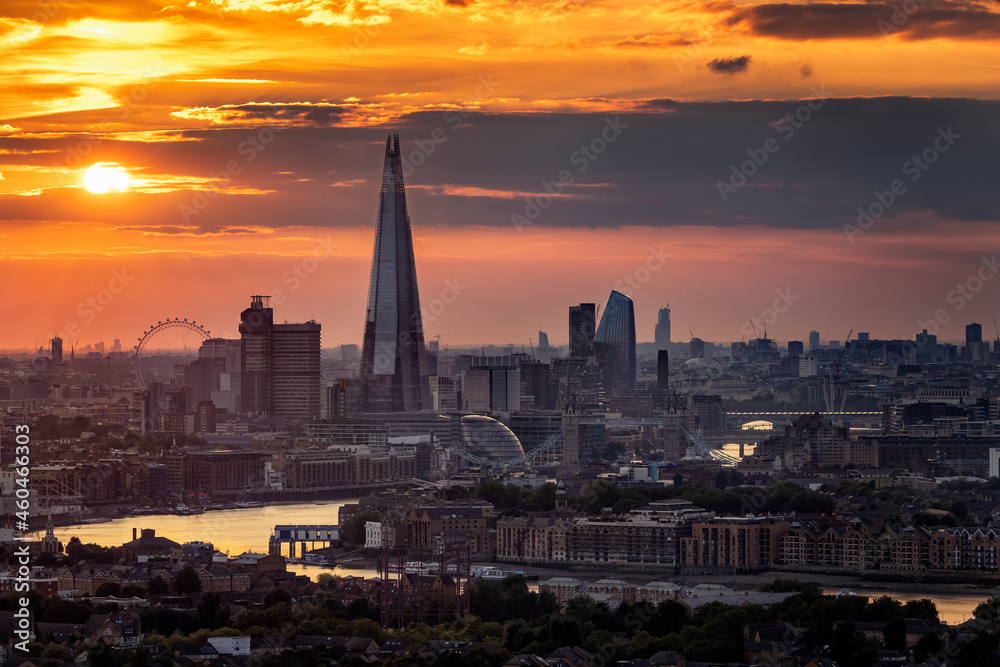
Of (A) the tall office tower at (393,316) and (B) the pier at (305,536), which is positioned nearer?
(B) the pier at (305,536)

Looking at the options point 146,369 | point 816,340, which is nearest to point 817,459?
point 146,369

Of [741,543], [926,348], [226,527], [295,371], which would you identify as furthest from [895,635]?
[926,348]

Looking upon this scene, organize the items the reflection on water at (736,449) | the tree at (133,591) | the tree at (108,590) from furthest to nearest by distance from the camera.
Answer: the reflection on water at (736,449) < the tree at (108,590) < the tree at (133,591)

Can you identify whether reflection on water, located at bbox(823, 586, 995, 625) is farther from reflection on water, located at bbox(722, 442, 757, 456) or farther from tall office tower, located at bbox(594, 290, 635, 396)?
tall office tower, located at bbox(594, 290, 635, 396)

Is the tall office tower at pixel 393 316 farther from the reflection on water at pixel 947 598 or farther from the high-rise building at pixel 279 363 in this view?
the reflection on water at pixel 947 598

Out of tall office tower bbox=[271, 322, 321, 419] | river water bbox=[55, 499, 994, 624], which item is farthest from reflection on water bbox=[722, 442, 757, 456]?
river water bbox=[55, 499, 994, 624]

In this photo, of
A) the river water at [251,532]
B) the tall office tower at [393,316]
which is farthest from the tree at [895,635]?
the tall office tower at [393,316]

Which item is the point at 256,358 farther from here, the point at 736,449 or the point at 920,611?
the point at 920,611
